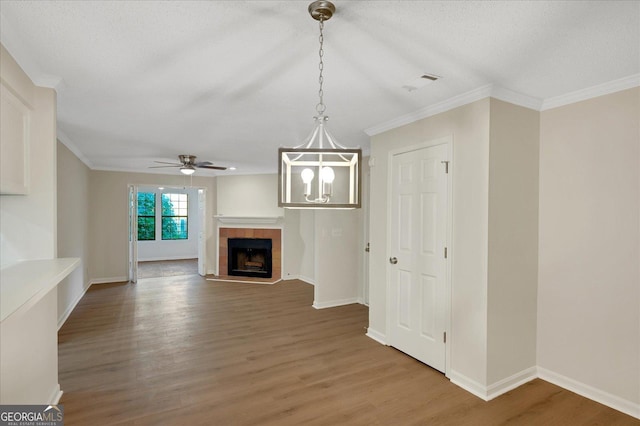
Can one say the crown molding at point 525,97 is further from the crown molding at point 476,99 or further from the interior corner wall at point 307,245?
the interior corner wall at point 307,245

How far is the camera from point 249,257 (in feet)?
26.0

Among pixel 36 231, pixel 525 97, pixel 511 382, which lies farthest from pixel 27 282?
Answer: pixel 525 97

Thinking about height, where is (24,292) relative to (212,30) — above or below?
below

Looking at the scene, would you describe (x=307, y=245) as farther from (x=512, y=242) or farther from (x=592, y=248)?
(x=592, y=248)

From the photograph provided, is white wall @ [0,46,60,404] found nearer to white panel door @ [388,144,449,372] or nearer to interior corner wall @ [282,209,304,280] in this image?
white panel door @ [388,144,449,372]

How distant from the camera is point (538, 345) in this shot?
2977 millimetres

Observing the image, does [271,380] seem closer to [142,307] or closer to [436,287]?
[436,287]

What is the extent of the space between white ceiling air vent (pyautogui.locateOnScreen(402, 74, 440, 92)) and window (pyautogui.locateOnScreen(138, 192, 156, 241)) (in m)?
9.60

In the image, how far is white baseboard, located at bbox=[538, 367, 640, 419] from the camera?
7.97 feet

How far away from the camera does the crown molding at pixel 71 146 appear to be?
13.4 feet

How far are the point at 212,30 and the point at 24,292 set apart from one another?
4.99 ft

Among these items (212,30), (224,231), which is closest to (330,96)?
(212,30)

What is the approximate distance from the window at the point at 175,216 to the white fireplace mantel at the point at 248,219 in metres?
3.41

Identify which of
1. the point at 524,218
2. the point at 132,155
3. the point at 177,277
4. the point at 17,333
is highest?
the point at 132,155
